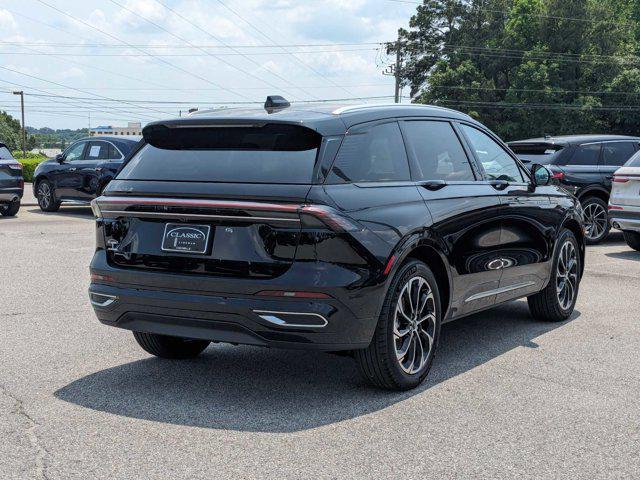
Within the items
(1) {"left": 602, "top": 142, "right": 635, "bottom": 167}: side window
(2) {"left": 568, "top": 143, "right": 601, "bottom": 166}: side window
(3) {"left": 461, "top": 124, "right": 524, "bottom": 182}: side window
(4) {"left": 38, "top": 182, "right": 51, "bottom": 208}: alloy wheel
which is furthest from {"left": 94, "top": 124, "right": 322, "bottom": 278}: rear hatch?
(4) {"left": 38, "top": 182, "right": 51, "bottom": 208}: alloy wheel

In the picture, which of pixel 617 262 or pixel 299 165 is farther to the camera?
pixel 617 262

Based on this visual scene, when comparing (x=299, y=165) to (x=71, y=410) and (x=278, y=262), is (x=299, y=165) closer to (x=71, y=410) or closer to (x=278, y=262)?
(x=278, y=262)

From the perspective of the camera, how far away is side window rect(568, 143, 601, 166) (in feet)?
45.8

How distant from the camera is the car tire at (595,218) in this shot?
14.1 m

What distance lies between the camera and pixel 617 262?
11898mm

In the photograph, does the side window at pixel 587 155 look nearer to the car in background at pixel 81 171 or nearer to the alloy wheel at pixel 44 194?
the car in background at pixel 81 171

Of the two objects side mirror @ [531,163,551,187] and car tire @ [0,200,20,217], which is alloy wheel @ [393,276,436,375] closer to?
side mirror @ [531,163,551,187]

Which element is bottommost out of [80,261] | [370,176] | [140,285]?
[80,261]

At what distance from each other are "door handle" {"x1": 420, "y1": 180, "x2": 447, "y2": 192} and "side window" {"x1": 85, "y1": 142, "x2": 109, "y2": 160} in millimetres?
14572

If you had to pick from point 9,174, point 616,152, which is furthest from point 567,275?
point 9,174

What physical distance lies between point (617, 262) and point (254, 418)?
8427 mm

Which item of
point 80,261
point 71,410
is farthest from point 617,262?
point 71,410

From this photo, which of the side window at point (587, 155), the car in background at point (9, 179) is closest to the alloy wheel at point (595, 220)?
the side window at point (587, 155)

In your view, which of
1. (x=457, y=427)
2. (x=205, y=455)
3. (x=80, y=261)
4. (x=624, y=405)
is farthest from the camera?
(x=80, y=261)
